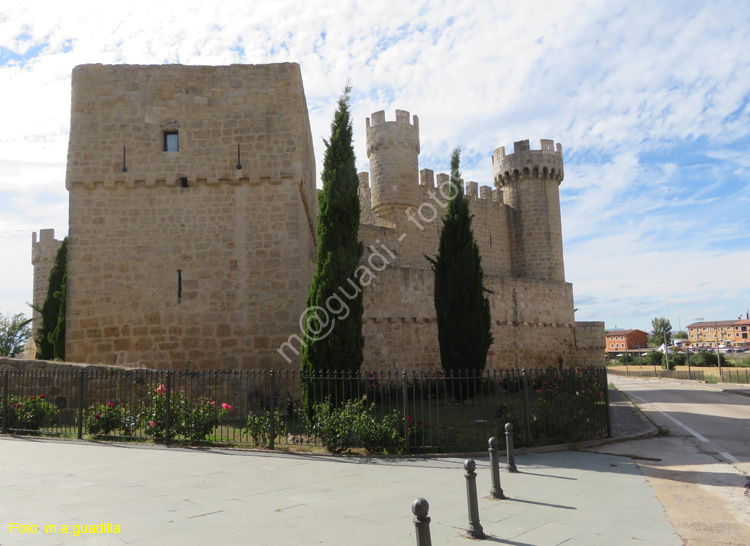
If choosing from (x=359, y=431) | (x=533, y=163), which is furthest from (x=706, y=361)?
(x=359, y=431)

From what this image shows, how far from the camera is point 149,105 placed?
14.4 meters

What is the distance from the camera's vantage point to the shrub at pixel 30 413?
1104cm

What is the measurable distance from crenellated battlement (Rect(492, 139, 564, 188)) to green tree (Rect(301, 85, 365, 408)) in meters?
22.2

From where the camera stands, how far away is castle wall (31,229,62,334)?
32119mm

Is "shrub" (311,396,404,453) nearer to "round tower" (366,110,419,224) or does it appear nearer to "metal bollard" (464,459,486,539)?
"metal bollard" (464,459,486,539)

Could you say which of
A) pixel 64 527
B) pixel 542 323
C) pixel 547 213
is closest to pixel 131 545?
pixel 64 527

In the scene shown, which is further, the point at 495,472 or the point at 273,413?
the point at 273,413

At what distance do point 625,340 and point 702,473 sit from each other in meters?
120

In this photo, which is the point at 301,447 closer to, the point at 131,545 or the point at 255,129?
the point at 131,545

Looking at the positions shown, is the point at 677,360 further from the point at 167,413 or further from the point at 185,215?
the point at 167,413

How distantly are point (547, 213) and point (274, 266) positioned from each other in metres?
23.2

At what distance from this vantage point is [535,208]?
32750 mm

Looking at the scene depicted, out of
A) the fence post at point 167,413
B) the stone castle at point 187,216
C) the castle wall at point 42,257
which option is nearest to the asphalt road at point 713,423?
the stone castle at point 187,216

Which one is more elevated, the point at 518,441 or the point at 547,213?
the point at 547,213
